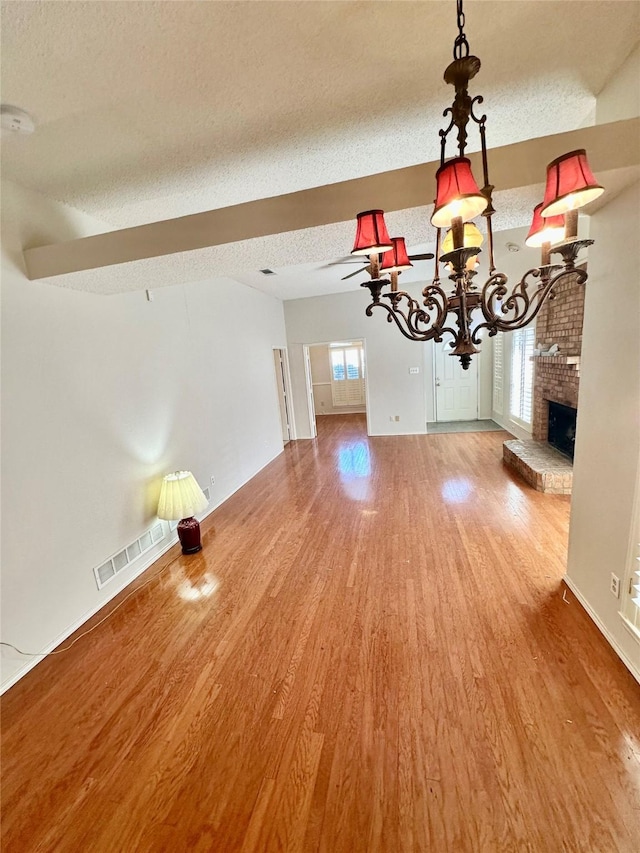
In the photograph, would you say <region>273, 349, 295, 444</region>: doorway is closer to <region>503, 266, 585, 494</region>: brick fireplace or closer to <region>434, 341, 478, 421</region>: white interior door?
<region>434, 341, 478, 421</region>: white interior door

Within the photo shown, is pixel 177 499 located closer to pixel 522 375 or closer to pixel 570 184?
pixel 570 184

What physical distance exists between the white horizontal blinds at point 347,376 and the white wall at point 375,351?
2.68 m

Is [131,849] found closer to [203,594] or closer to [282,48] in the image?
[203,594]

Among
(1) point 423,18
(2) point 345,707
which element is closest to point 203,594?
(2) point 345,707

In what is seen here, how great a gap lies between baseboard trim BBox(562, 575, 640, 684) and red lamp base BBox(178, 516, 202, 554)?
→ 297 centimetres

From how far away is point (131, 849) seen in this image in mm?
1209

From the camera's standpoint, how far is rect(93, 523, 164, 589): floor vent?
254cm

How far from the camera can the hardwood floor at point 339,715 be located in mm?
1235

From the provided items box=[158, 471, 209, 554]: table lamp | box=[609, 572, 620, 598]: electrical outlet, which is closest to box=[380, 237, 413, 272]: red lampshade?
box=[609, 572, 620, 598]: electrical outlet

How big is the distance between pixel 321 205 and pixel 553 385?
13.7 feet

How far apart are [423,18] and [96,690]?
3.46 metres

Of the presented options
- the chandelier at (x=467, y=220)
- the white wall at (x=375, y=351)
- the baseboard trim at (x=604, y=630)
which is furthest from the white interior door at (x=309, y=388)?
the baseboard trim at (x=604, y=630)

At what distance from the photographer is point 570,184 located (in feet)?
3.66

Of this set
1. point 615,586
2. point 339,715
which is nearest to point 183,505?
point 339,715
